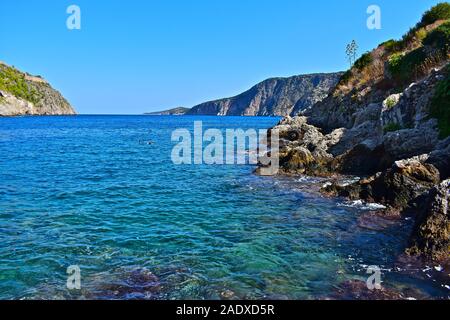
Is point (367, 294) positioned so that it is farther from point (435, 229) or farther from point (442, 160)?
point (442, 160)

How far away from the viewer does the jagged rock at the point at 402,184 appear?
1675 cm

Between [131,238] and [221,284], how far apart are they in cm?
498

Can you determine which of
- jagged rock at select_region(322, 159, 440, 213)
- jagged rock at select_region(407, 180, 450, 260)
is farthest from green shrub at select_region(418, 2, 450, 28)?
jagged rock at select_region(407, 180, 450, 260)

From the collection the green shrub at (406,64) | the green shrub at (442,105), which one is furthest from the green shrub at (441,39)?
the green shrub at (442,105)

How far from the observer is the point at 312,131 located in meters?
38.8

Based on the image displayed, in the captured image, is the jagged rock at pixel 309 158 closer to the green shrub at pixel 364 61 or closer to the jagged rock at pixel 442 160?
the jagged rock at pixel 442 160

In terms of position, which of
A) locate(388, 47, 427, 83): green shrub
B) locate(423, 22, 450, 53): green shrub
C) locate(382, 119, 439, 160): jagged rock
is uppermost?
locate(423, 22, 450, 53): green shrub

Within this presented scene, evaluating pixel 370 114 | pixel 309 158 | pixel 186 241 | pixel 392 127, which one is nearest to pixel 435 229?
pixel 186 241

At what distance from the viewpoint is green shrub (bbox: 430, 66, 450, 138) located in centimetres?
2067

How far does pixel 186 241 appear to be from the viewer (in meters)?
13.7

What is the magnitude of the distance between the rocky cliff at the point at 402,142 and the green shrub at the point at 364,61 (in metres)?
2.93

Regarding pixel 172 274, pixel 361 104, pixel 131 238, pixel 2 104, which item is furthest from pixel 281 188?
pixel 2 104

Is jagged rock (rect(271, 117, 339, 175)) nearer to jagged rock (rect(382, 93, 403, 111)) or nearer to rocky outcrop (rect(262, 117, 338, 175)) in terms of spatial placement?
rocky outcrop (rect(262, 117, 338, 175))

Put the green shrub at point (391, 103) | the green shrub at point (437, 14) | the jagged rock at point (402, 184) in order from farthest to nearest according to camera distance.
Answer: the green shrub at point (437, 14)
the green shrub at point (391, 103)
the jagged rock at point (402, 184)
